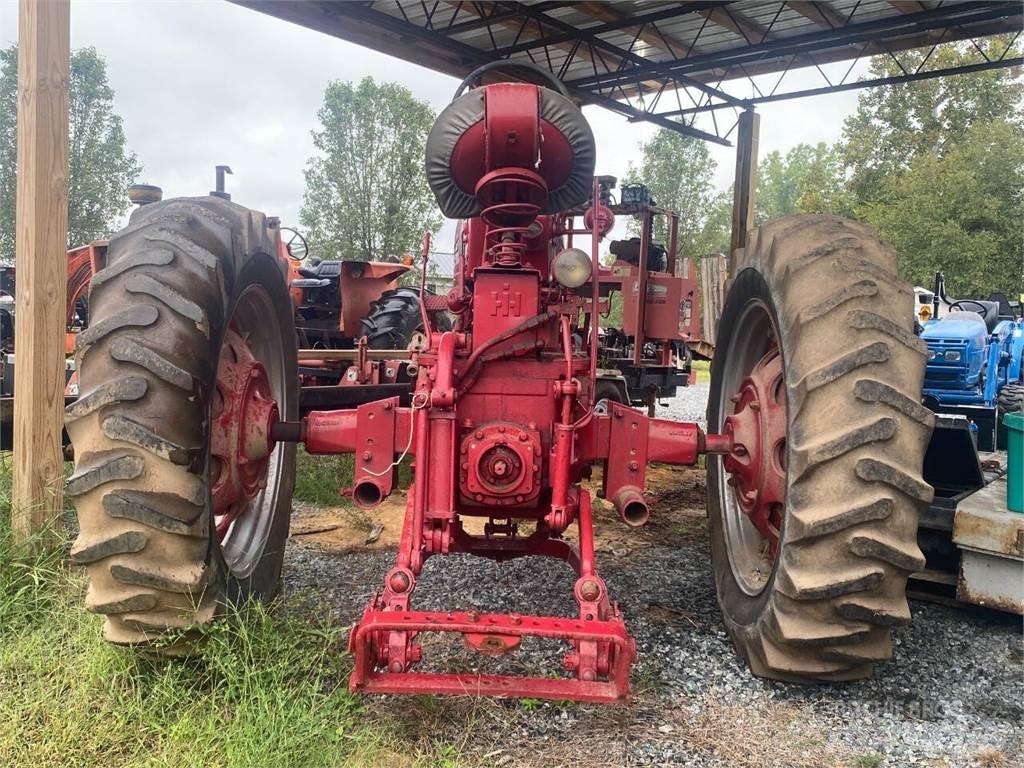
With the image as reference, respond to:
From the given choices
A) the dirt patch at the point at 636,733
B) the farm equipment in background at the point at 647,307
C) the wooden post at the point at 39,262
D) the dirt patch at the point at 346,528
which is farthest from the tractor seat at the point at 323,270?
the dirt patch at the point at 636,733

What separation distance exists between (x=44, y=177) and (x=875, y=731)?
166 inches

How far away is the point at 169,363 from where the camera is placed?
2.36 m

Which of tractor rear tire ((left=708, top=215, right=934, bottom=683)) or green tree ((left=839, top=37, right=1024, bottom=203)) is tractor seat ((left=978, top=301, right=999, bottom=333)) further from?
green tree ((left=839, top=37, right=1024, bottom=203))

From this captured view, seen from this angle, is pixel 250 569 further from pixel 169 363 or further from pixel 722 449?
pixel 722 449

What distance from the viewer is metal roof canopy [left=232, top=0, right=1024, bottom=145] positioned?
381 inches

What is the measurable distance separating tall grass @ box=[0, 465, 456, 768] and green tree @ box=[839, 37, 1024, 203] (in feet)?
96.2

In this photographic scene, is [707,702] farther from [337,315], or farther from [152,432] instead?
[337,315]

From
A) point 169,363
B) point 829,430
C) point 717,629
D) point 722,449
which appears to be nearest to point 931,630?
point 717,629

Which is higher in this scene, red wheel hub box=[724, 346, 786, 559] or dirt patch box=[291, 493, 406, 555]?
red wheel hub box=[724, 346, 786, 559]

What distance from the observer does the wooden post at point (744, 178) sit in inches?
472

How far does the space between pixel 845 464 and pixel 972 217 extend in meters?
24.3

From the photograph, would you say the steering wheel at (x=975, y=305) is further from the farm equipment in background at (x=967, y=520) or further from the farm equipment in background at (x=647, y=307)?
the farm equipment in background at (x=647, y=307)

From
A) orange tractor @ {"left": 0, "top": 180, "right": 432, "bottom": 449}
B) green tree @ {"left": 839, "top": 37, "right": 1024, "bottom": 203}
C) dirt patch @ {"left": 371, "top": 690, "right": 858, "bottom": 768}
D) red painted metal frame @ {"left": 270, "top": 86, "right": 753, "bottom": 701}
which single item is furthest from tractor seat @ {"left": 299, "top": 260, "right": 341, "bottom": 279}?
green tree @ {"left": 839, "top": 37, "right": 1024, "bottom": 203}

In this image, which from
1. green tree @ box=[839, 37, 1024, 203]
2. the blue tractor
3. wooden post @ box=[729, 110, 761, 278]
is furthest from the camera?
green tree @ box=[839, 37, 1024, 203]
